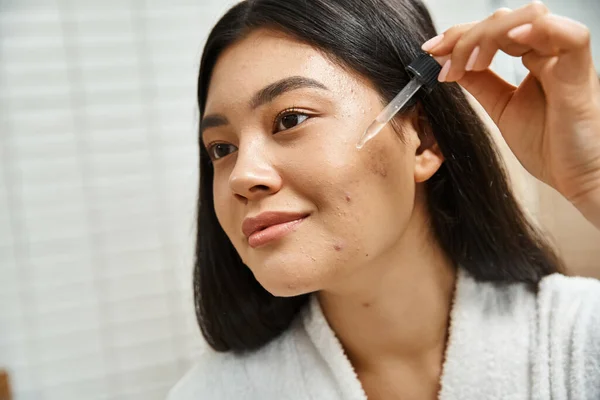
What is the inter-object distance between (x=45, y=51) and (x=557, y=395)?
1210mm

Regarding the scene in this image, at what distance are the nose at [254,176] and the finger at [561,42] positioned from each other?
1.13 ft

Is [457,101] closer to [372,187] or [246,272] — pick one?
[372,187]

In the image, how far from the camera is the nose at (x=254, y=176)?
0.67 m

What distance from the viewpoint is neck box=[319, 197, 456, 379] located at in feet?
2.70

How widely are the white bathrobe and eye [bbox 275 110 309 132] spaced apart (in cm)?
37

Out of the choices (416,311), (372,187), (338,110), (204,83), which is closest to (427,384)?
(416,311)

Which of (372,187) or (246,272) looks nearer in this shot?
(372,187)

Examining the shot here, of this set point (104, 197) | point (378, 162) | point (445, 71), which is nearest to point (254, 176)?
point (378, 162)

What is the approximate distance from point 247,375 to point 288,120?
1.62 ft

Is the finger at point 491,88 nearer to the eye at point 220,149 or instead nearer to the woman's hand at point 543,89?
the woman's hand at point 543,89

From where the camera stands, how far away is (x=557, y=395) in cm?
75

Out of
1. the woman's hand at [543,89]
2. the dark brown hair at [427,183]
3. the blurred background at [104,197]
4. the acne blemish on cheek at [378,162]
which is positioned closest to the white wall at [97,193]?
the blurred background at [104,197]

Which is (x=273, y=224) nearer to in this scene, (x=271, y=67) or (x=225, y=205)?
(x=225, y=205)

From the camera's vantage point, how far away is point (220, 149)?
80 cm
